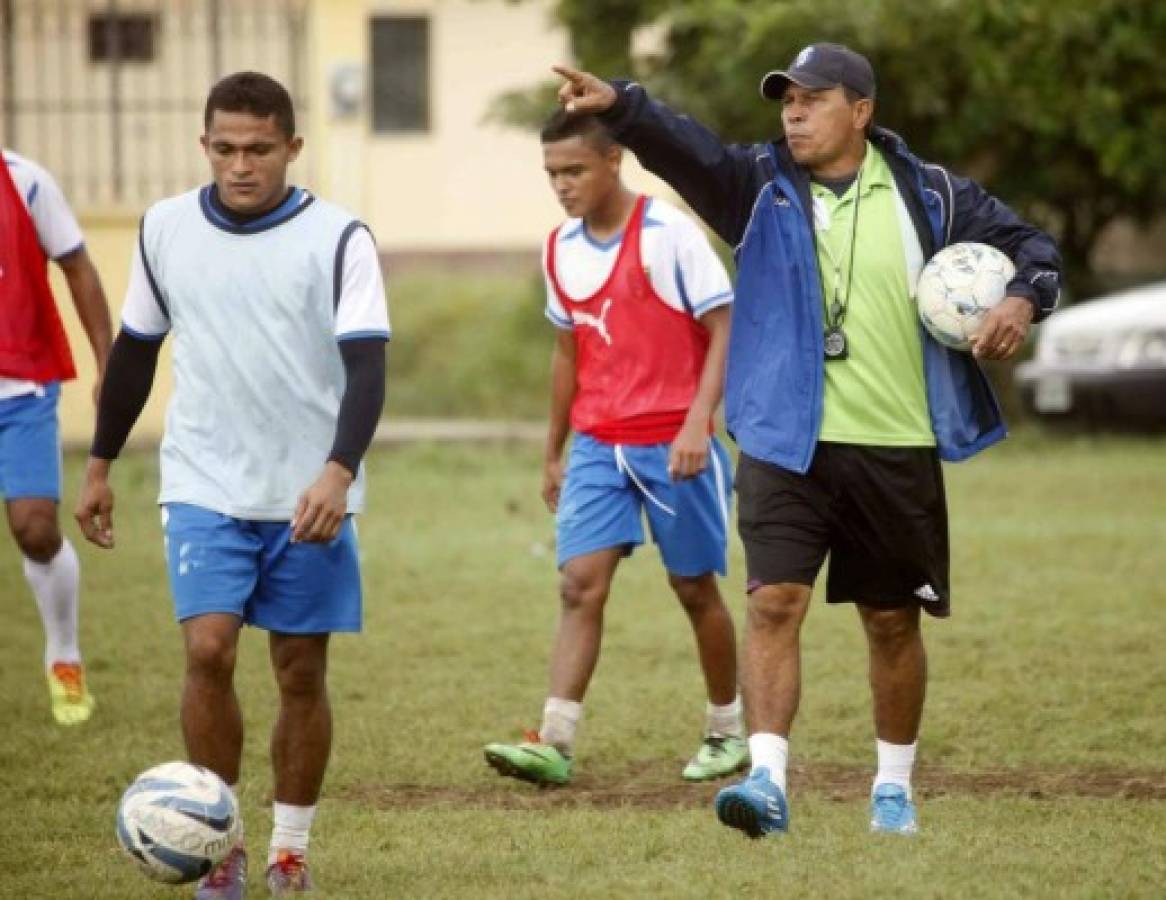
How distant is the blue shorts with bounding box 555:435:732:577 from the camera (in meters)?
8.19

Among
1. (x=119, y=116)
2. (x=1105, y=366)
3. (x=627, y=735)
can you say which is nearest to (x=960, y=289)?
(x=627, y=735)

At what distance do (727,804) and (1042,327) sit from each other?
1487 centimetres

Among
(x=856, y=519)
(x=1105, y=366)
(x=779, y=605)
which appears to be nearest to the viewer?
(x=779, y=605)

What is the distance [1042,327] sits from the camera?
2066cm

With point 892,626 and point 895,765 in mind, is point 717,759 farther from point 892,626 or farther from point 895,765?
point 892,626

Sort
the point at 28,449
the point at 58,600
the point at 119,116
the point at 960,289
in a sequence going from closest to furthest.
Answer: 1. the point at 960,289
2. the point at 28,449
3. the point at 58,600
4. the point at 119,116

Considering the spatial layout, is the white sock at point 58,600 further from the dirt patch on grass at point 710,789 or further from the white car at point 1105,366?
the white car at point 1105,366

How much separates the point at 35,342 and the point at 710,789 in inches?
120

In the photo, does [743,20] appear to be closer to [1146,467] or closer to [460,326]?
[1146,467]

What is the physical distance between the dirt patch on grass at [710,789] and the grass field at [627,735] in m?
0.02

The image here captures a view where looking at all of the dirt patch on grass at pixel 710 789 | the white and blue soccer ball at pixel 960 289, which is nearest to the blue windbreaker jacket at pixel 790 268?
the white and blue soccer ball at pixel 960 289

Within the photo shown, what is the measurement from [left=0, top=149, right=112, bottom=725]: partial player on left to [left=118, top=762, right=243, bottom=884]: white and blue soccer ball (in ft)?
10.6

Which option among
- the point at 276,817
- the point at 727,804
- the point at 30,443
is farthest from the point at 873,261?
the point at 30,443

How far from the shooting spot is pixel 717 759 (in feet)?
26.7
